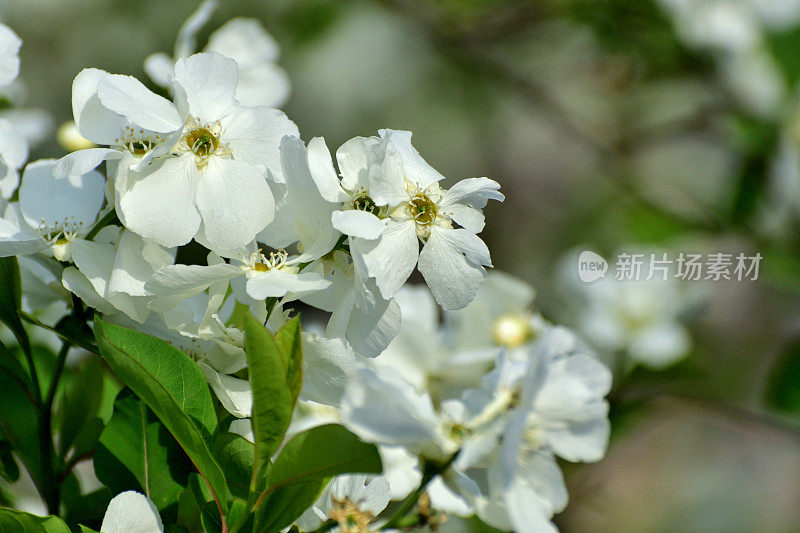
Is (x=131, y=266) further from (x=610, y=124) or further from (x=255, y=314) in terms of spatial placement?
(x=610, y=124)

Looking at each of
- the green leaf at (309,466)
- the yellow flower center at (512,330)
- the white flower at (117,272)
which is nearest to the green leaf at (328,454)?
the green leaf at (309,466)

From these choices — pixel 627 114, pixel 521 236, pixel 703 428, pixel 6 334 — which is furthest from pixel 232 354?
pixel 703 428

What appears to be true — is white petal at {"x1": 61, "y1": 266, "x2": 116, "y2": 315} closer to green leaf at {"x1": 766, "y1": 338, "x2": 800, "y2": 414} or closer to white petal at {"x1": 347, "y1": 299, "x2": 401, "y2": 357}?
white petal at {"x1": 347, "y1": 299, "x2": 401, "y2": 357}

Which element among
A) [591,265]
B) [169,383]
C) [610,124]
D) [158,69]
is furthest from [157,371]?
[610,124]

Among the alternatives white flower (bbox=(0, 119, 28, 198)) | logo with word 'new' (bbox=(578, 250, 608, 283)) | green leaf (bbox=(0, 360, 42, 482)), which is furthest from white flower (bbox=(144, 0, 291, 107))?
logo with word 'new' (bbox=(578, 250, 608, 283))

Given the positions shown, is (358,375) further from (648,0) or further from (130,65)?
(130,65)

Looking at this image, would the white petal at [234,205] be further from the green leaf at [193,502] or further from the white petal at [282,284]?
the green leaf at [193,502]
